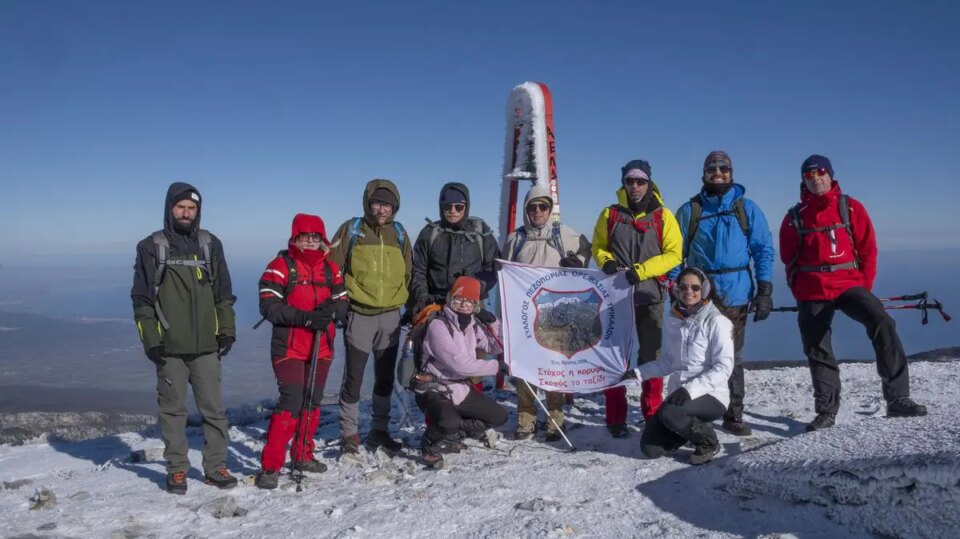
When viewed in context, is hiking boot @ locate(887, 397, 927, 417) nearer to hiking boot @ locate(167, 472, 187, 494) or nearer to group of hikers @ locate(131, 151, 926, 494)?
group of hikers @ locate(131, 151, 926, 494)

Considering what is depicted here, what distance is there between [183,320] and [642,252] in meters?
4.52

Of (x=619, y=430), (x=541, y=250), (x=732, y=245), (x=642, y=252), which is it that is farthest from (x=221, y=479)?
(x=732, y=245)

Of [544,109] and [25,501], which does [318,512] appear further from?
[544,109]

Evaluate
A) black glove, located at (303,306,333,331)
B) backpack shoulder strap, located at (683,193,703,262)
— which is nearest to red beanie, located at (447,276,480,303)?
black glove, located at (303,306,333,331)

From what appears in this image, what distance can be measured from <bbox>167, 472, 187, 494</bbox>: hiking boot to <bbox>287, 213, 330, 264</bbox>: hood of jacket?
2.24 m

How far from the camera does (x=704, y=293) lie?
18.2 ft

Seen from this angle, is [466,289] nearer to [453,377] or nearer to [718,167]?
[453,377]

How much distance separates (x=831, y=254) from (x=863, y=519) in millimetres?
2893

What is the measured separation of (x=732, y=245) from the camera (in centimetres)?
611

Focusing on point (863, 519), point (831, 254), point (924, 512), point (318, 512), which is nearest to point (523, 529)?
point (318, 512)

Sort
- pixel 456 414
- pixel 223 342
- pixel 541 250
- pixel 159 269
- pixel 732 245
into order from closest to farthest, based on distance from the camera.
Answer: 1. pixel 159 269
2. pixel 223 342
3. pixel 456 414
4. pixel 732 245
5. pixel 541 250

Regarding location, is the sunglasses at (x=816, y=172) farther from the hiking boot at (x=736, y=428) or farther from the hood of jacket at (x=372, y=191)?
the hood of jacket at (x=372, y=191)

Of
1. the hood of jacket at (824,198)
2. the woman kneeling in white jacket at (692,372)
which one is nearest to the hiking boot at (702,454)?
the woman kneeling in white jacket at (692,372)

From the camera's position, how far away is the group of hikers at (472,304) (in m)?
5.36
